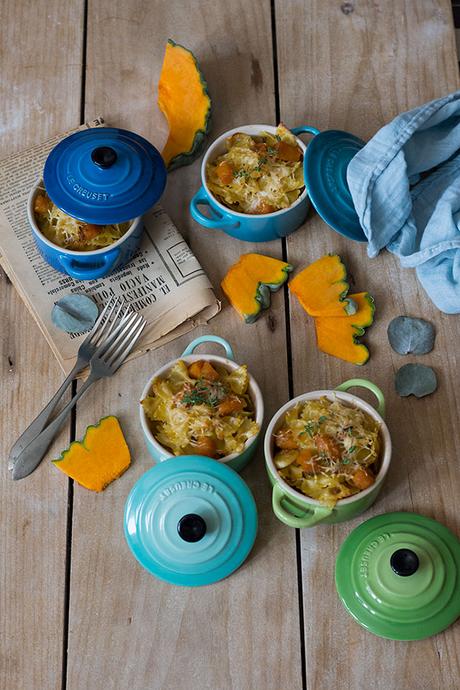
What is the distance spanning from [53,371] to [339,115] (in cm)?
57

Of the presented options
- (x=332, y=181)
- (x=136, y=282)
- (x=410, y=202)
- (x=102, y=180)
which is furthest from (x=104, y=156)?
(x=410, y=202)

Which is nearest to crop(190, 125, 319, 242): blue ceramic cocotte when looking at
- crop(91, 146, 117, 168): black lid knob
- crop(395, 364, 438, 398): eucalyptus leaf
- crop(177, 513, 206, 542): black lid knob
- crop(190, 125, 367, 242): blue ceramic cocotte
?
crop(190, 125, 367, 242): blue ceramic cocotte

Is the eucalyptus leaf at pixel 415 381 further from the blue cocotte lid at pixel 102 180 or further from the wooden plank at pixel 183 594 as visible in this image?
the blue cocotte lid at pixel 102 180

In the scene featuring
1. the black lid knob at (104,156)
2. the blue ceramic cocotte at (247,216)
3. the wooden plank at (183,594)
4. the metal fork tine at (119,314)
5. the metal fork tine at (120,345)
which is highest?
the black lid knob at (104,156)

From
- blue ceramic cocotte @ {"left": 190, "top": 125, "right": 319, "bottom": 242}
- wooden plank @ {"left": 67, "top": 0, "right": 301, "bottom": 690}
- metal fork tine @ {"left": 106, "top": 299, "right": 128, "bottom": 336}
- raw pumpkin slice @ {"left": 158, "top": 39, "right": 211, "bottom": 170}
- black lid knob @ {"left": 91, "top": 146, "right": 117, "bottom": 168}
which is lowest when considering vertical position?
wooden plank @ {"left": 67, "top": 0, "right": 301, "bottom": 690}

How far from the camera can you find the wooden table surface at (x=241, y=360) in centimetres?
95

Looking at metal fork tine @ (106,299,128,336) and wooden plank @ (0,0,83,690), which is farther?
metal fork tine @ (106,299,128,336)

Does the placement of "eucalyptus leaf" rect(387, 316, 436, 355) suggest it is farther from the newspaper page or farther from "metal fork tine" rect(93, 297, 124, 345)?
"metal fork tine" rect(93, 297, 124, 345)

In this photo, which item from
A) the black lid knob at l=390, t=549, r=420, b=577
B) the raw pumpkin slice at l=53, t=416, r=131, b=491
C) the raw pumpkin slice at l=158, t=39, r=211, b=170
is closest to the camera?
the black lid knob at l=390, t=549, r=420, b=577

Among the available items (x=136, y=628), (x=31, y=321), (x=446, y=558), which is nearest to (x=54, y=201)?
(x=31, y=321)

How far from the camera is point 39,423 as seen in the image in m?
1.06

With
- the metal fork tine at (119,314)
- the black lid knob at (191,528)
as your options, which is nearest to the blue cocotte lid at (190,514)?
the black lid knob at (191,528)

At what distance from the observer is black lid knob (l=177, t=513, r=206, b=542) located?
2.98ft

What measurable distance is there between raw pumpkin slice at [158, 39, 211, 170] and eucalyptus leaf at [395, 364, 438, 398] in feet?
1.43
